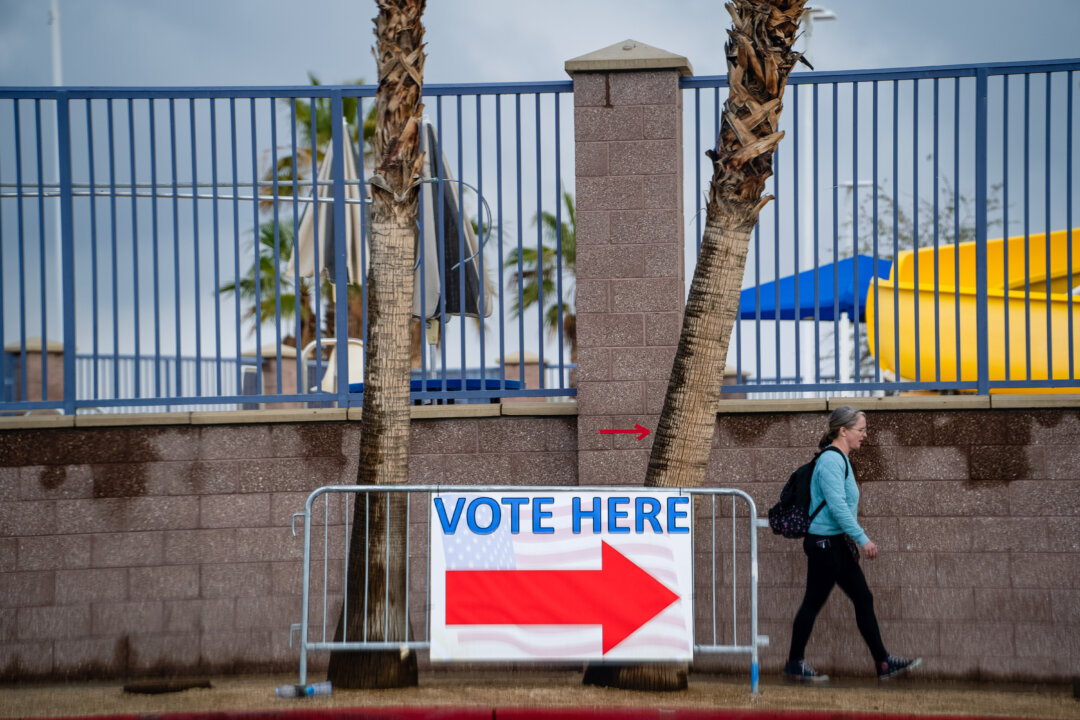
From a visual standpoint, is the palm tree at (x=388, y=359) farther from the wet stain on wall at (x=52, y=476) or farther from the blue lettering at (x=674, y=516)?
the wet stain on wall at (x=52, y=476)

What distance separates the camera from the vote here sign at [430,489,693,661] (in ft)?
19.3

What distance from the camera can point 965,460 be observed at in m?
7.53

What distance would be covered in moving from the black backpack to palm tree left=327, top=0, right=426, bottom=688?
2234 mm

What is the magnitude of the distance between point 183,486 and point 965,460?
5.10 metres

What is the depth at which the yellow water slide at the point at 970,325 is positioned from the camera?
7770mm

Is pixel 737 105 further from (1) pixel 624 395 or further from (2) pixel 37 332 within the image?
(2) pixel 37 332

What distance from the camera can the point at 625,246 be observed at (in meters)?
7.64

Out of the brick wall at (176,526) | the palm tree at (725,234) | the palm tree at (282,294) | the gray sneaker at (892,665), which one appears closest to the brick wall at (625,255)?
the brick wall at (176,526)

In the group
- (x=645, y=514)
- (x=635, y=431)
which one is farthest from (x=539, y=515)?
(x=635, y=431)

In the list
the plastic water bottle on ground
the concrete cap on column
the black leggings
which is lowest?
the plastic water bottle on ground

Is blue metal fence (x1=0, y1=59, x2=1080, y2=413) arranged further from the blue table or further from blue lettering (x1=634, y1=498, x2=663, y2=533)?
blue lettering (x1=634, y1=498, x2=663, y2=533)

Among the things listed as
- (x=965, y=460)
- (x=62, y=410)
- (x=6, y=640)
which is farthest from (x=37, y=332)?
(x=965, y=460)

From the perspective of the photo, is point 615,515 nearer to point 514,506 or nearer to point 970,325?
point 514,506

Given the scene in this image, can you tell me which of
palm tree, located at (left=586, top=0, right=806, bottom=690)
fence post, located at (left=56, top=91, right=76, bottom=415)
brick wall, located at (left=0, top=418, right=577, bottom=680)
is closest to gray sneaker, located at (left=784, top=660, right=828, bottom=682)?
palm tree, located at (left=586, top=0, right=806, bottom=690)
